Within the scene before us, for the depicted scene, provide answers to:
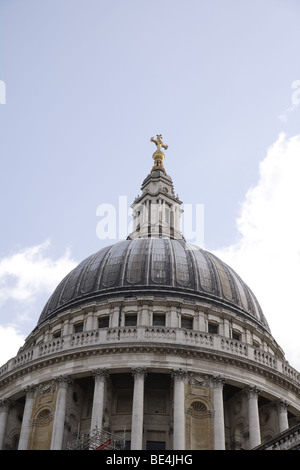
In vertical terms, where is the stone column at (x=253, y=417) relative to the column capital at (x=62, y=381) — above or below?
below

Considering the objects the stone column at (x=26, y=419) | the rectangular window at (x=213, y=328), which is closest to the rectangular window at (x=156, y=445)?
the stone column at (x=26, y=419)

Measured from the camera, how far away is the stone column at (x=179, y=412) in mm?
36906

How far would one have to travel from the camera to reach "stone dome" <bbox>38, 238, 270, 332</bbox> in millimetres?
48438

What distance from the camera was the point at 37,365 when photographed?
4134 cm

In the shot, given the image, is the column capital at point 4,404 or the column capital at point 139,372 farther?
the column capital at point 4,404

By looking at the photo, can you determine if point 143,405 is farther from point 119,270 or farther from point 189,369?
point 119,270

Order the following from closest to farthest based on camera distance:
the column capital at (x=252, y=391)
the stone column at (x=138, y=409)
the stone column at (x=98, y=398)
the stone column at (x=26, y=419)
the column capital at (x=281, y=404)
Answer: the stone column at (x=138, y=409), the stone column at (x=98, y=398), the stone column at (x=26, y=419), the column capital at (x=252, y=391), the column capital at (x=281, y=404)

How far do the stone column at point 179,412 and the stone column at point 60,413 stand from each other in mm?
6226

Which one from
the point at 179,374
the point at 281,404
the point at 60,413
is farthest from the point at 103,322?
the point at 281,404

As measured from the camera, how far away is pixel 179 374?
3925 centimetres

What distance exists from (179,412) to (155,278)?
1275cm

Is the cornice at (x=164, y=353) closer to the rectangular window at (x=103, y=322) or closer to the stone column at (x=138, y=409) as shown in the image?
the stone column at (x=138, y=409)

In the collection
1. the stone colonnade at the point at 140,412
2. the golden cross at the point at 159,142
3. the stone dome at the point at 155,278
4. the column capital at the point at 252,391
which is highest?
the golden cross at the point at 159,142
